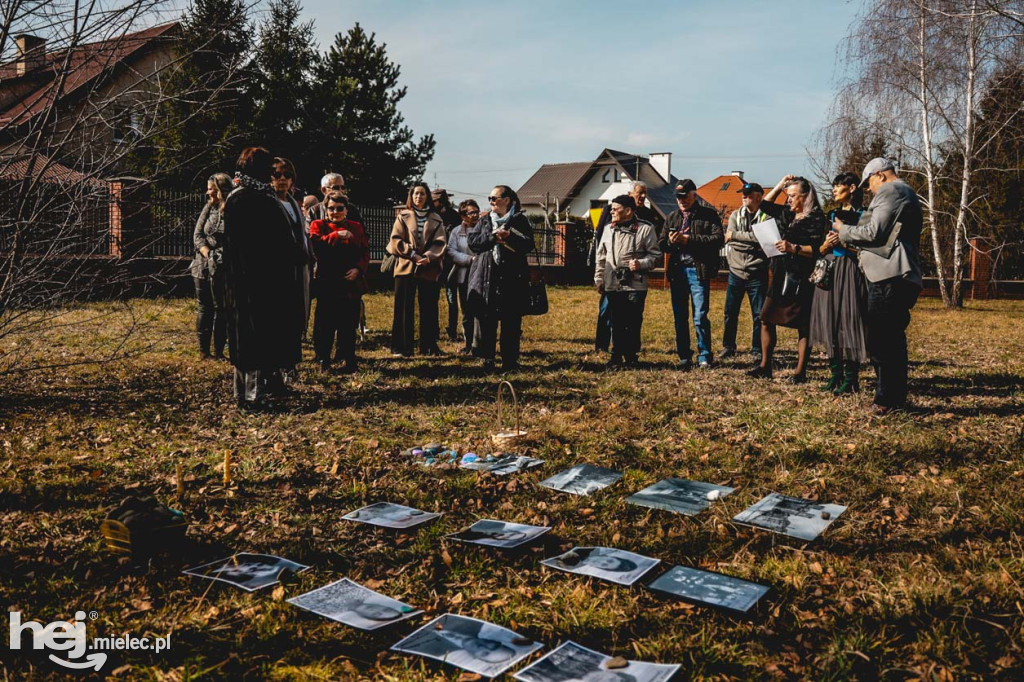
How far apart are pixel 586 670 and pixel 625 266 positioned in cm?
623

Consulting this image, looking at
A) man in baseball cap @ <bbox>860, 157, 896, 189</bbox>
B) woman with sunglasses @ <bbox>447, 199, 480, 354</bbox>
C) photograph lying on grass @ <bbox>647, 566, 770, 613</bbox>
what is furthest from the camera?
woman with sunglasses @ <bbox>447, 199, 480, 354</bbox>

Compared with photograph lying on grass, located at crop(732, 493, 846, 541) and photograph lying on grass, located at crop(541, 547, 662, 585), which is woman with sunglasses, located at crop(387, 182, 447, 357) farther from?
photograph lying on grass, located at crop(541, 547, 662, 585)

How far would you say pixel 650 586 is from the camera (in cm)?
317

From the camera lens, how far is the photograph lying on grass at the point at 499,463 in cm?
486

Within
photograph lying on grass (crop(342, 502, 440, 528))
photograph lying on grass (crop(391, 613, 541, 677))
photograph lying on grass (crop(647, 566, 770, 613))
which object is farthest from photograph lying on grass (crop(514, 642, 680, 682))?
photograph lying on grass (crop(342, 502, 440, 528))

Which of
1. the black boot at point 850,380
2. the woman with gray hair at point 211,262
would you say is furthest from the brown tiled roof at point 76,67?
the black boot at point 850,380

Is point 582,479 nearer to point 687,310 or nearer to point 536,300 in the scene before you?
point 536,300

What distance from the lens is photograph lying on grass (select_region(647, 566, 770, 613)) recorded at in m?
3.02

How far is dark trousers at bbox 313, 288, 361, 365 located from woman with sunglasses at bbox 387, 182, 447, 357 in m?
1.00

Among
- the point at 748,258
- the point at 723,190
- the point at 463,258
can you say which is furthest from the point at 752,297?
the point at 723,190

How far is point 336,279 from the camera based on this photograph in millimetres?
7992

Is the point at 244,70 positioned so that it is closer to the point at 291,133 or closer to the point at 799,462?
the point at 799,462

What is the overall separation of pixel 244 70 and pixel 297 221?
2.21 metres

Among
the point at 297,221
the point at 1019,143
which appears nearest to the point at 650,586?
the point at 297,221
